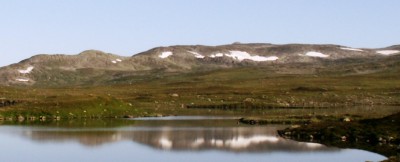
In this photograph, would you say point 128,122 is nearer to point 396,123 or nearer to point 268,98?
point 396,123

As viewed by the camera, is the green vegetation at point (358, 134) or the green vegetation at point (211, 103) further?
the green vegetation at point (211, 103)

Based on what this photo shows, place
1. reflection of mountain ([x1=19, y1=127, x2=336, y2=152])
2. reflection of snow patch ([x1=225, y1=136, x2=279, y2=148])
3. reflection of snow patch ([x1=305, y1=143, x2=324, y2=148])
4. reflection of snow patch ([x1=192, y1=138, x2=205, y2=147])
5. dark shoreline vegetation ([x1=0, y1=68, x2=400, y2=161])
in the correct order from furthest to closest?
dark shoreline vegetation ([x1=0, y1=68, x2=400, y2=161]) < reflection of snow patch ([x1=225, y1=136, x2=279, y2=148]) < reflection of snow patch ([x1=192, y1=138, x2=205, y2=147]) < reflection of mountain ([x1=19, y1=127, x2=336, y2=152]) < reflection of snow patch ([x1=305, y1=143, x2=324, y2=148])

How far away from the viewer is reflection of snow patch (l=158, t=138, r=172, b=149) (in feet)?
209

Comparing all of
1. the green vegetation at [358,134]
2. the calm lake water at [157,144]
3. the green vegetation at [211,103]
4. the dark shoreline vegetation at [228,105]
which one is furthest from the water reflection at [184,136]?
the green vegetation at [211,103]

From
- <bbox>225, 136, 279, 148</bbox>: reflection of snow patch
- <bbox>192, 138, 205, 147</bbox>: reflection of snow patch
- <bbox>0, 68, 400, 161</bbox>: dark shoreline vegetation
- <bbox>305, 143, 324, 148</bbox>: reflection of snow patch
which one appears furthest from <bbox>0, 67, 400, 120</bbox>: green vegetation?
<bbox>305, 143, 324, 148</bbox>: reflection of snow patch

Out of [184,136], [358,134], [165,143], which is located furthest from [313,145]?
[184,136]

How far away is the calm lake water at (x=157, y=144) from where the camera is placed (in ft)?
182

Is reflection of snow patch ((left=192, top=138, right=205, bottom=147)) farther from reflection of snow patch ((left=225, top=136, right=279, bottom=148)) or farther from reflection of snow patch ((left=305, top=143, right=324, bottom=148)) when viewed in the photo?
reflection of snow patch ((left=305, top=143, right=324, bottom=148))

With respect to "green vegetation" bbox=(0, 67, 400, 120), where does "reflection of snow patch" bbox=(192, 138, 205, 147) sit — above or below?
below

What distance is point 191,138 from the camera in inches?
2778

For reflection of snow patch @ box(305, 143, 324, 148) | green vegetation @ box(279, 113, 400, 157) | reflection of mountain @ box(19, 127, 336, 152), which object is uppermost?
green vegetation @ box(279, 113, 400, 157)

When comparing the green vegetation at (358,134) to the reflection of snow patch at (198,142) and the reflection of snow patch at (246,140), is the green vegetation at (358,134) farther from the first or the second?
the reflection of snow patch at (198,142)

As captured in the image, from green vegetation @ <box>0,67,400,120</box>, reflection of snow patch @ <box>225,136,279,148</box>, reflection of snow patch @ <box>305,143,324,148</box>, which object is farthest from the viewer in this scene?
green vegetation @ <box>0,67,400,120</box>

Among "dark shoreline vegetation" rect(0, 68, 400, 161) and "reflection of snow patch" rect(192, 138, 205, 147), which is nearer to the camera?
"reflection of snow patch" rect(192, 138, 205, 147)
